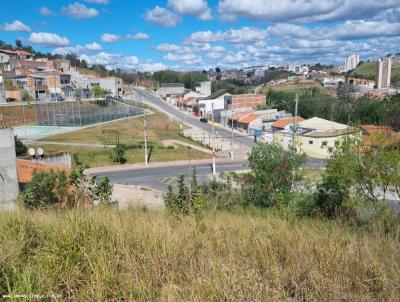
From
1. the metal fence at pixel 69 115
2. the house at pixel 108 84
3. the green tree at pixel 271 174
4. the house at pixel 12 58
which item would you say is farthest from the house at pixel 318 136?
the house at pixel 12 58

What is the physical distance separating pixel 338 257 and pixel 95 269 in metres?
1.82

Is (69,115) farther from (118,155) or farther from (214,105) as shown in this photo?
(214,105)

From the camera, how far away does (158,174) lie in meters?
31.9

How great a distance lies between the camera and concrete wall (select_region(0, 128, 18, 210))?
14.8 metres

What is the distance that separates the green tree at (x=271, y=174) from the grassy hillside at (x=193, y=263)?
10715mm

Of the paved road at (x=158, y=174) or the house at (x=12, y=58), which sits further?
the house at (x=12, y=58)

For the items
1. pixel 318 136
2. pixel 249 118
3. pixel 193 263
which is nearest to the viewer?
pixel 193 263

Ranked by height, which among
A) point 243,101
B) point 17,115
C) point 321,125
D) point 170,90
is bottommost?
point 321,125

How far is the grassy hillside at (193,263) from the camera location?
2.33 m

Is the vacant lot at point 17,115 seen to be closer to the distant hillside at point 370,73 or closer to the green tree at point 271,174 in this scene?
the green tree at point 271,174

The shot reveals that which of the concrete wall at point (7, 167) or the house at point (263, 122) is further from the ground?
the concrete wall at point (7, 167)

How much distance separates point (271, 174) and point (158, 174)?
17886 mm

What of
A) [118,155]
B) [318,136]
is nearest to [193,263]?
[118,155]

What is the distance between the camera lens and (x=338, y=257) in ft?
8.82
